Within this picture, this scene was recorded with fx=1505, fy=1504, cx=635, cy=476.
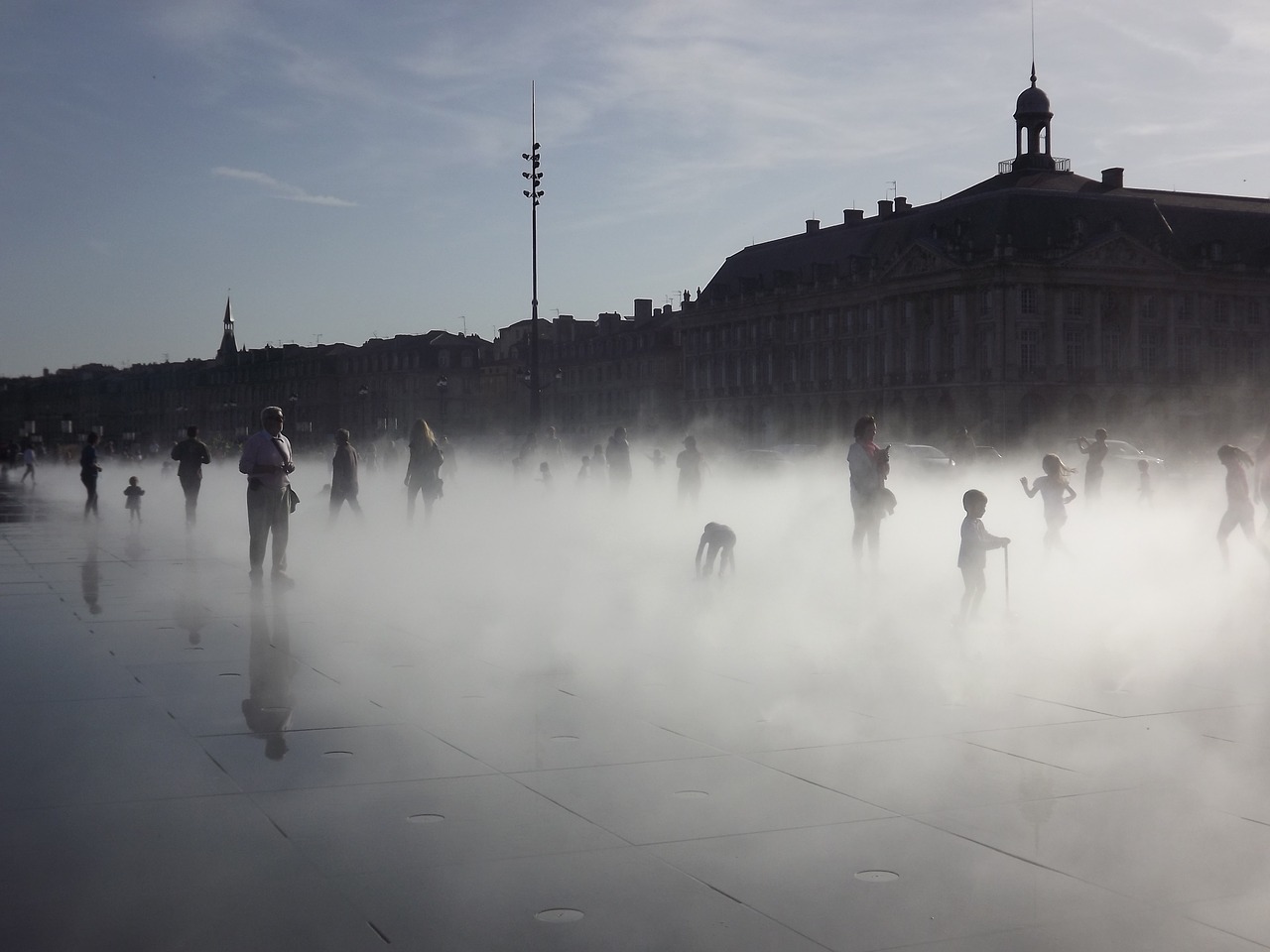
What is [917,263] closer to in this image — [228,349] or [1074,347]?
[1074,347]

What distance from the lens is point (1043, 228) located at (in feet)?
280

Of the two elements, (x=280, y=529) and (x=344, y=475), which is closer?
(x=280, y=529)

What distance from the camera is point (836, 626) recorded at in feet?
38.6

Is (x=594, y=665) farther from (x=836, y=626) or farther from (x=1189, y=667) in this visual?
(x=1189, y=667)

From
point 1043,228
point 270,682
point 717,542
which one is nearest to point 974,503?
point 717,542

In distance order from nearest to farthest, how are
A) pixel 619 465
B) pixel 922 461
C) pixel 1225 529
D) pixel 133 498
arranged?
pixel 1225 529 < pixel 133 498 < pixel 619 465 < pixel 922 461

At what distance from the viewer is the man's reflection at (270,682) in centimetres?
743

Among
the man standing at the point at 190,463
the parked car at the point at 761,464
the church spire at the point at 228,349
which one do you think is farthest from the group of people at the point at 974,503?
the church spire at the point at 228,349

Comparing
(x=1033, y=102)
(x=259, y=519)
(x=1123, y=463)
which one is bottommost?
(x=1123, y=463)

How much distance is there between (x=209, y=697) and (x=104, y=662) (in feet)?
5.55

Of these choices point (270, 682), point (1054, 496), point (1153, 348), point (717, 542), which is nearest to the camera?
point (270, 682)

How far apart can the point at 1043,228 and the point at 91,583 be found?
253ft

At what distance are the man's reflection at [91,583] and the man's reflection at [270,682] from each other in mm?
1574

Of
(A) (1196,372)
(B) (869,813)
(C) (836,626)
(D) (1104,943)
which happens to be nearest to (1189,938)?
(D) (1104,943)
